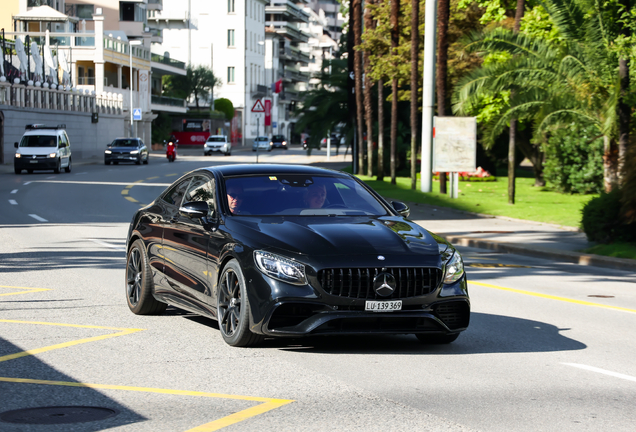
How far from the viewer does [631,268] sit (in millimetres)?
15781

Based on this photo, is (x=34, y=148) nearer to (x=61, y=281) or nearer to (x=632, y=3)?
(x=632, y=3)

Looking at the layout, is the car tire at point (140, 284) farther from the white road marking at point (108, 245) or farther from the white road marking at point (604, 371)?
the white road marking at point (108, 245)

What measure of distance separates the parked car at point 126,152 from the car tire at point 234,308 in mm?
50264

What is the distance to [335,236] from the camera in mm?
7656

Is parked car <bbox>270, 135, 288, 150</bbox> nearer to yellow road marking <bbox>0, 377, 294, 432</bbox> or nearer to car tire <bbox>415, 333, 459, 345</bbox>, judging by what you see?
car tire <bbox>415, 333, 459, 345</bbox>

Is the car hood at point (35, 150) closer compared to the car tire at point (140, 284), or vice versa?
the car tire at point (140, 284)

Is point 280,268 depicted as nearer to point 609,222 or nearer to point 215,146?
point 609,222

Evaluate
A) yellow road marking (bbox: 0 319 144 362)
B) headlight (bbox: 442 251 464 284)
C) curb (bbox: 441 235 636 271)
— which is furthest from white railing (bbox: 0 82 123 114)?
headlight (bbox: 442 251 464 284)

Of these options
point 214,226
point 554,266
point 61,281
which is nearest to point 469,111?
point 554,266

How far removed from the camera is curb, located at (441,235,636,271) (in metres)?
16.0

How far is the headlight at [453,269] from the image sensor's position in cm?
770

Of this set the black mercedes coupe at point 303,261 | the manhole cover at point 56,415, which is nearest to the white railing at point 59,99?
the black mercedes coupe at point 303,261

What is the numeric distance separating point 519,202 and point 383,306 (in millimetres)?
20840

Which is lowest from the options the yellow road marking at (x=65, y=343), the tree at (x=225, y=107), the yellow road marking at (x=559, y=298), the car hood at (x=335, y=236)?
the yellow road marking at (x=559, y=298)
